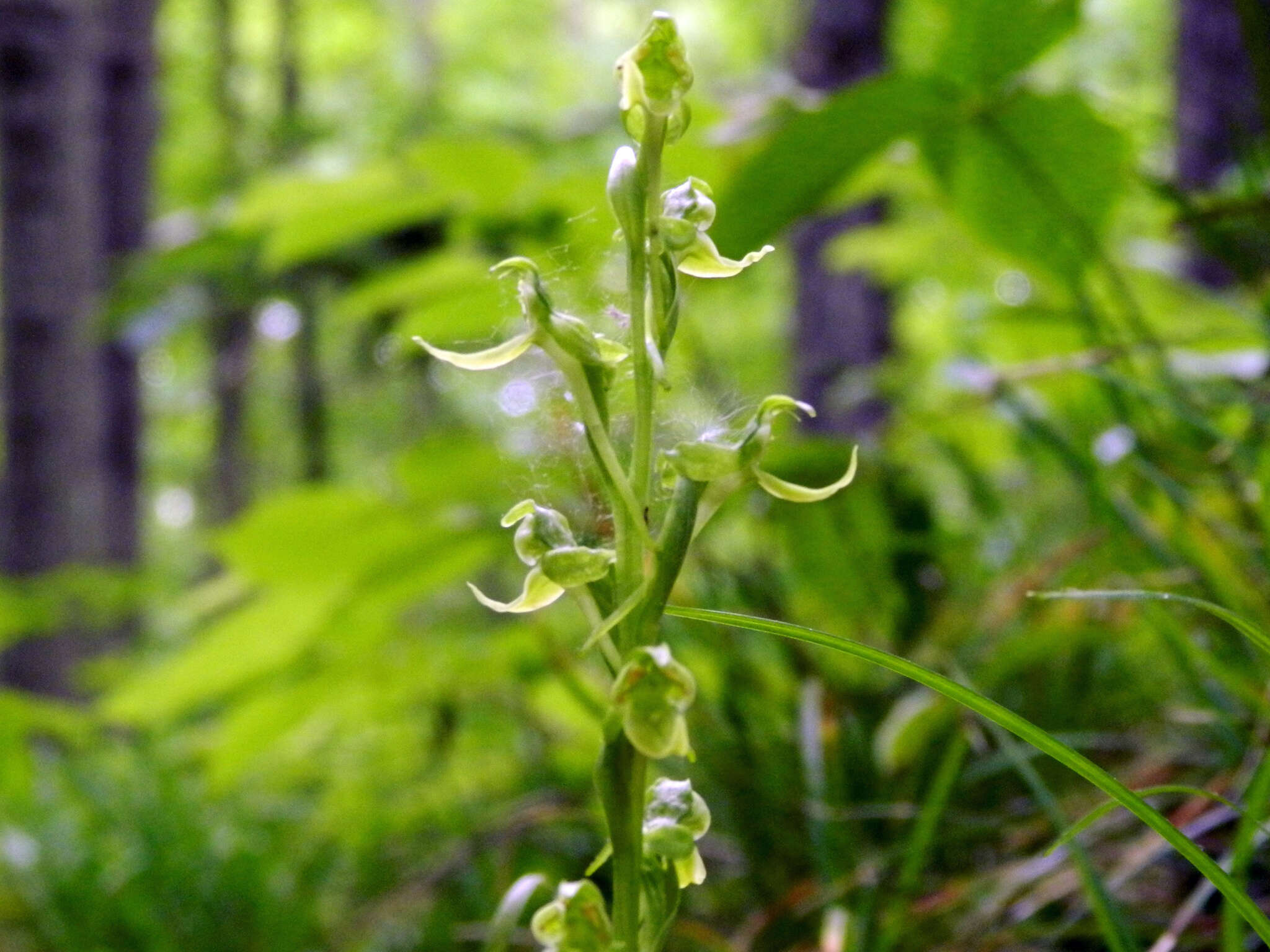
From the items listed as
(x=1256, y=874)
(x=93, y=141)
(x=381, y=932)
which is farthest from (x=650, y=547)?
(x=93, y=141)

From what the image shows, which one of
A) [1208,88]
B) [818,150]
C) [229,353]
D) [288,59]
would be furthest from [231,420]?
[818,150]

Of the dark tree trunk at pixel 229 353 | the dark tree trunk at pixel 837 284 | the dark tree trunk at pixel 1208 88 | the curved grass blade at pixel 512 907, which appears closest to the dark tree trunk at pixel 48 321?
the dark tree trunk at pixel 229 353

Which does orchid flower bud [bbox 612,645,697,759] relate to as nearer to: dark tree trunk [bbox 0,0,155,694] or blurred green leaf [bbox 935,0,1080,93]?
blurred green leaf [bbox 935,0,1080,93]

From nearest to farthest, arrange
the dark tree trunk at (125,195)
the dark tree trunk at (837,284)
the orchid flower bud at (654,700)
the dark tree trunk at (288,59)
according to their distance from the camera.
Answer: the orchid flower bud at (654,700) < the dark tree trunk at (837,284) < the dark tree trunk at (125,195) < the dark tree trunk at (288,59)

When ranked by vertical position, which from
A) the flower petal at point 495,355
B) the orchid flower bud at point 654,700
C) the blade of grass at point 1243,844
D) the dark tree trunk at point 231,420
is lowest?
the dark tree trunk at point 231,420

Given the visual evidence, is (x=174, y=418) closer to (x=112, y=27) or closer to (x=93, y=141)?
(x=112, y=27)

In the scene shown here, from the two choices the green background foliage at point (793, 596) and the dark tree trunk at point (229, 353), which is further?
the dark tree trunk at point (229, 353)

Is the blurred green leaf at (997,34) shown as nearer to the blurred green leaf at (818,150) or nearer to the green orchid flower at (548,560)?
the blurred green leaf at (818,150)
